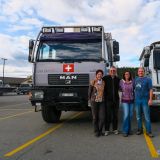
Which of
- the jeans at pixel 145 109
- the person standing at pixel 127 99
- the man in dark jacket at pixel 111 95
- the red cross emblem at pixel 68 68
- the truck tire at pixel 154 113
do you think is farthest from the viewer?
the truck tire at pixel 154 113

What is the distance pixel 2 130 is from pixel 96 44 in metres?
3.93

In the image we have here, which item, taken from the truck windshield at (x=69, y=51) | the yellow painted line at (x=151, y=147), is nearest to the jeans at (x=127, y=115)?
the yellow painted line at (x=151, y=147)

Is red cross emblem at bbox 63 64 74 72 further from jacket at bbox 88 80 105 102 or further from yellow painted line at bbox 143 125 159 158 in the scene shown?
yellow painted line at bbox 143 125 159 158

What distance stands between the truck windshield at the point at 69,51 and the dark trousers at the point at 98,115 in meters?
2.03

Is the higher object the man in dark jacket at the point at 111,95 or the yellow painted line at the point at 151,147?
the man in dark jacket at the point at 111,95

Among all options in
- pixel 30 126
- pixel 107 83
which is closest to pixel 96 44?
pixel 107 83

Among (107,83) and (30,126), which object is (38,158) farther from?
(30,126)

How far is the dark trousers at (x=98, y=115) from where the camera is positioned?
10.3 meters

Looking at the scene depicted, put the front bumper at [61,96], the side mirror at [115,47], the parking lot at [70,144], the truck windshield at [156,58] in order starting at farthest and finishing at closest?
the truck windshield at [156,58], the side mirror at [115,47], the front bumper at [61,96], the parking lot at [70,144]

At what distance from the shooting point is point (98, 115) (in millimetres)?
10414

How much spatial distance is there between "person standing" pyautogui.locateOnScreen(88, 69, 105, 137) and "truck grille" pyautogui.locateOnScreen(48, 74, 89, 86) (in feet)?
4.48

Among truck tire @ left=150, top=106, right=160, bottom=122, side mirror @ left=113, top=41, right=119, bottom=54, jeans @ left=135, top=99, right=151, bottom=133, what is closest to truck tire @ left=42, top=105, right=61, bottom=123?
side mirror @ left=113, top=41, right=119, bottom=54

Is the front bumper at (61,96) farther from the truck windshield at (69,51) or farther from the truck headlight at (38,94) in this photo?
the truck windshield at (69,51)

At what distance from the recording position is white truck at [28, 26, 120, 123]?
38.4ft
